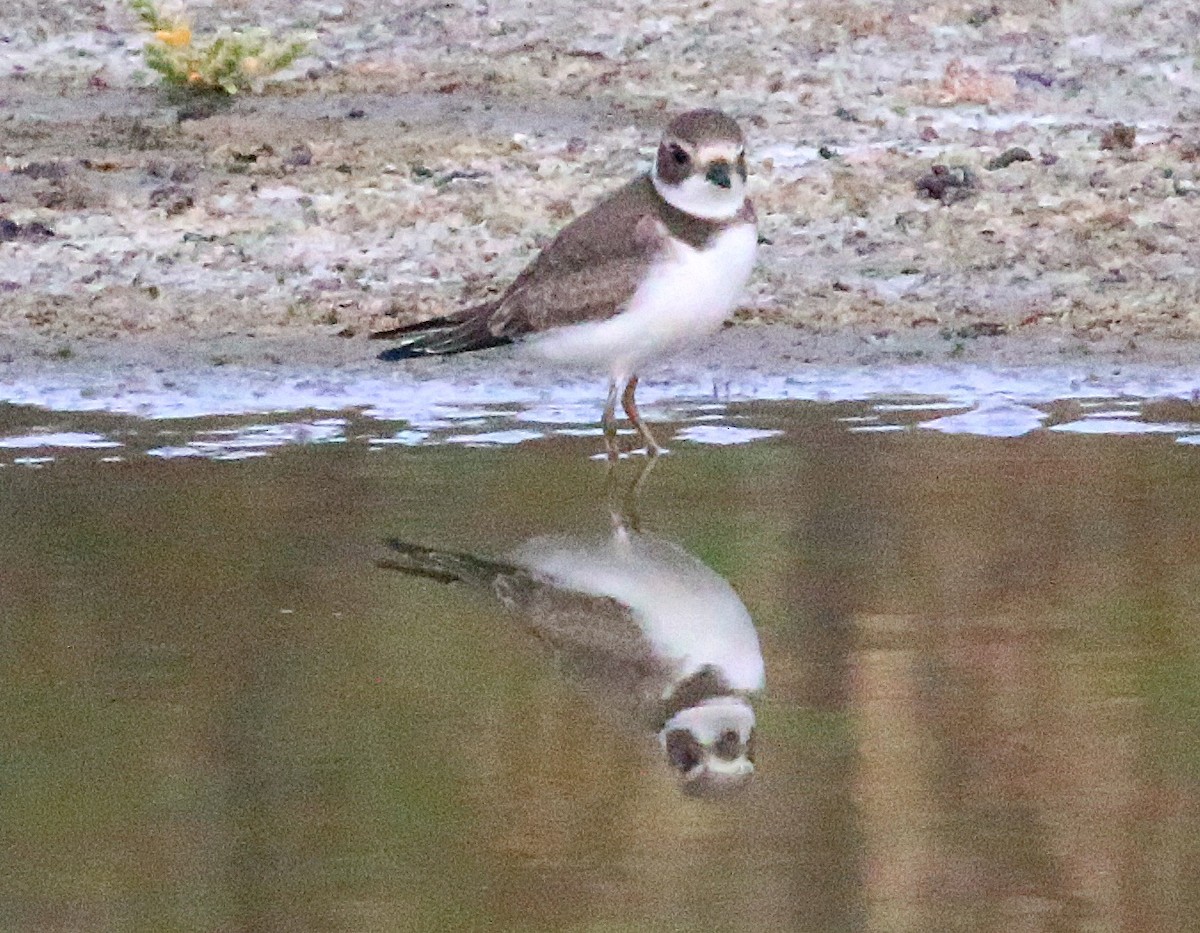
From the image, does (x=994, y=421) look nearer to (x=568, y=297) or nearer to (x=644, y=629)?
(x=568, y=297)

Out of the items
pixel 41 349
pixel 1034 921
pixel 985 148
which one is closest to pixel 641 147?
pixel 985 148

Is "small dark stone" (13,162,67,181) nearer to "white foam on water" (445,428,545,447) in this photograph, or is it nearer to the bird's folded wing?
the bird's folded wing

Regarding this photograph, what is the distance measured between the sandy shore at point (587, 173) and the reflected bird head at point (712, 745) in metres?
3.51

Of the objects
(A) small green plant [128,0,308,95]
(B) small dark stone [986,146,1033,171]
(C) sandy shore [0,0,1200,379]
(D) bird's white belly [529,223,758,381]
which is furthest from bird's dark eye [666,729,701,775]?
(A) small green plant [128,0,308,95]

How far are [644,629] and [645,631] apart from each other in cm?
2

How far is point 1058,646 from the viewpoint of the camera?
4.49 meters

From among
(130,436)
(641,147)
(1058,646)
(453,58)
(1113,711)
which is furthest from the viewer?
(453,58)

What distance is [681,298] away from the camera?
6.47m

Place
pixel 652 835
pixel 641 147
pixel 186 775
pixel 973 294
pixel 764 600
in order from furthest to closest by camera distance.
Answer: pixel 641 147
pixel 973 294
pixel 764 600
pixel 186 775
pixel 652 835

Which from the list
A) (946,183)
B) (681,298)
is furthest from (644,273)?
(946,183)

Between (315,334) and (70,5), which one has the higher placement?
(70,5)

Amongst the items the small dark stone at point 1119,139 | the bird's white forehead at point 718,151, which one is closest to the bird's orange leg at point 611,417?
the bird's white forehead at point 718,151

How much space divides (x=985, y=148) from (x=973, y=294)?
1.83m

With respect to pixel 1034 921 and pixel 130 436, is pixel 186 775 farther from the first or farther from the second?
pixel 130 436
